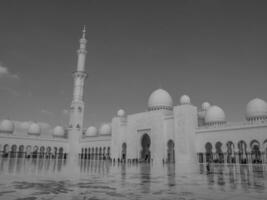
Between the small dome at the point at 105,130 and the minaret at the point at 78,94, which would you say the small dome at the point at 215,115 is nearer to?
the small dome at the point at 105,130

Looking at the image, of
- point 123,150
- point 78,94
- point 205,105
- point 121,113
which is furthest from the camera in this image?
point 78,94

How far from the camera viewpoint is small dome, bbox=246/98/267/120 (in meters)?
24.9

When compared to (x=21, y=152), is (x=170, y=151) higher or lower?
higher

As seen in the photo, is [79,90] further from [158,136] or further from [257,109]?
[257,109]

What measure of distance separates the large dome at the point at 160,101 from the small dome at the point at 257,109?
30.8 feet

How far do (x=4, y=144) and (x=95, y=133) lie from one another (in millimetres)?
14507

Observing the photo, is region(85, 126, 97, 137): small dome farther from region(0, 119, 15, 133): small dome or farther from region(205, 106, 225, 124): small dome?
region(205, 106, 225, 124): small dome

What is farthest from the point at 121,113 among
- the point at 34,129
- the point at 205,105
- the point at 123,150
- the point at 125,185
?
the point at 125,185

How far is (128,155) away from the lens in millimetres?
31219

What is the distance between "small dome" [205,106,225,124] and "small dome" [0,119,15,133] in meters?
29.1

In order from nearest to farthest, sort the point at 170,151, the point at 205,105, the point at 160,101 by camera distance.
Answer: the point at 170,151 < the point at 160,101 < the point at 205,105

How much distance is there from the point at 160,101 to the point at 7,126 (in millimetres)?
23857

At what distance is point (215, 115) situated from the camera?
89.5 ft

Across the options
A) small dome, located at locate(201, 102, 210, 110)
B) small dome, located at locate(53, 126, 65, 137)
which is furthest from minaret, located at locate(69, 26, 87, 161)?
small dome, located at locate(201, 102, 210, 110)
